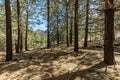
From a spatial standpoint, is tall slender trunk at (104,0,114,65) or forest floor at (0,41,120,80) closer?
forest floor at (0,41,120,80)

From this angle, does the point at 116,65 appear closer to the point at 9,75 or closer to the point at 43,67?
the point at 43,67

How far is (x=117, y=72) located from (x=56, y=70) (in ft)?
9.79

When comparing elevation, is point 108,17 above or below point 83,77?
above

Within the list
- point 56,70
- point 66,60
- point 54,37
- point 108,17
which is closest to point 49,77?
point 56,70

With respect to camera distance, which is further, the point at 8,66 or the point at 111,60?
the point at 8,66

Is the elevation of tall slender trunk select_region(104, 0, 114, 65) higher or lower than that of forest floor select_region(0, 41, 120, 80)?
higher

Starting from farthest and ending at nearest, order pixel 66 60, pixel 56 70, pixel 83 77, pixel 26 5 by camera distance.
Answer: pixel 26 5 < pixel 66 60 < pixel 56 70 < pixel 83 77

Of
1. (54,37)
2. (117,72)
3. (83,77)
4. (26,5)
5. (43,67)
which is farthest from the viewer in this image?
(54,37)

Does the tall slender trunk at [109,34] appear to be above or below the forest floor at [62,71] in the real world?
above

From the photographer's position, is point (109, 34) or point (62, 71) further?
point (109, 34)

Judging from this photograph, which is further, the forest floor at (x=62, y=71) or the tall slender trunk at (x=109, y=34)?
the tall slender trunk at (x=109, y=34)

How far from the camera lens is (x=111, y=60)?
34.6 feet

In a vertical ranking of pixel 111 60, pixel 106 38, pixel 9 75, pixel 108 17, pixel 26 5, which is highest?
pixel 26 5

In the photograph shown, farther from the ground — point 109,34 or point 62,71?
point 109,34
